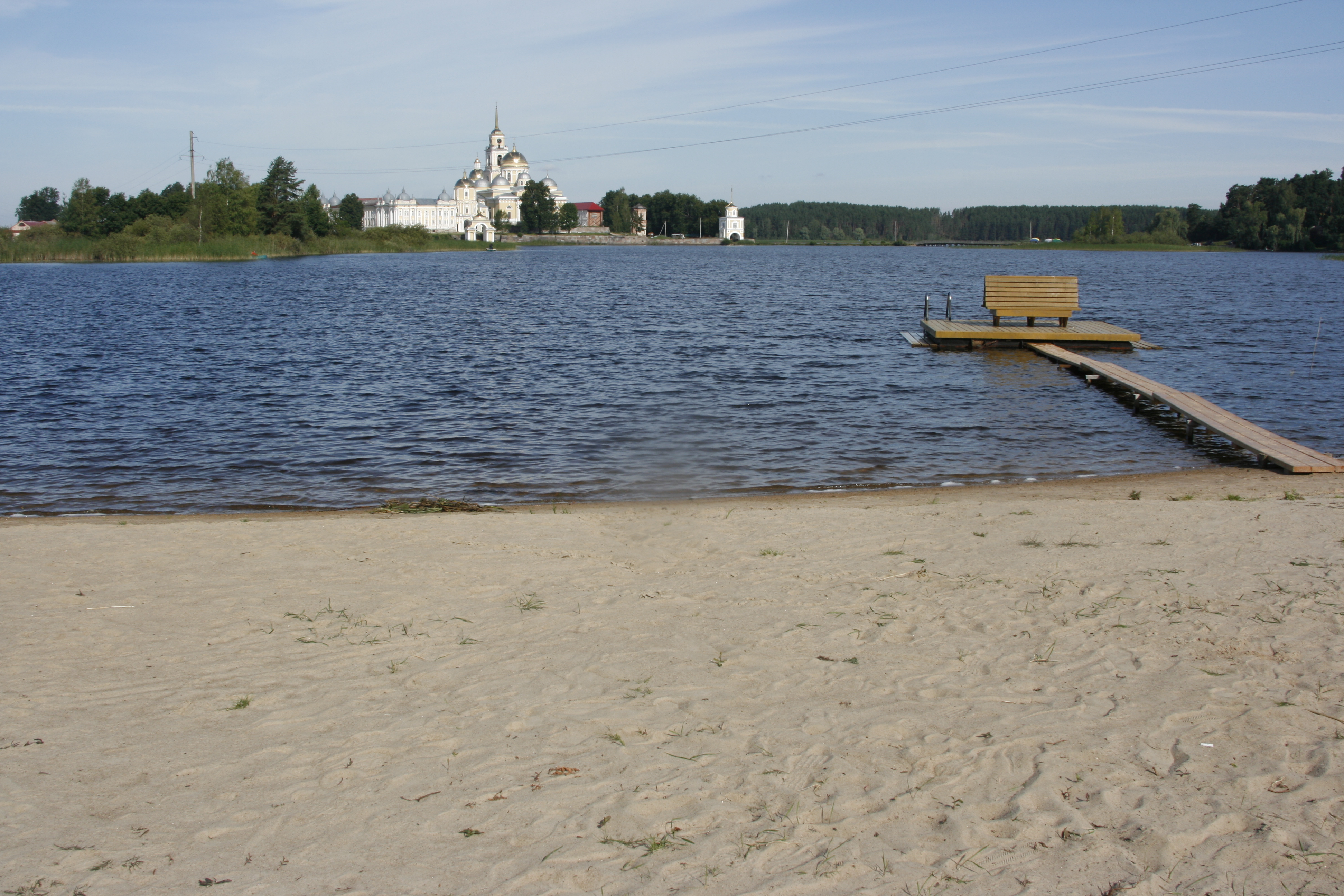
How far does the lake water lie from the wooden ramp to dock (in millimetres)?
452

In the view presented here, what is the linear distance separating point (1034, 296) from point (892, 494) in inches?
721

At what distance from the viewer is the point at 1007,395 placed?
62.8 ft

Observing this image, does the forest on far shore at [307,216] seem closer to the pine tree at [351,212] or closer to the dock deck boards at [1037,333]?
the pine tree at [351,212]

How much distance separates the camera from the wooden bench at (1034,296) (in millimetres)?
26719

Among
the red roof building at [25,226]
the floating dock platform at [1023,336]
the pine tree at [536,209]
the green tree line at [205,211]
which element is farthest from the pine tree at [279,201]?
the floating dock platform at [1023,336]

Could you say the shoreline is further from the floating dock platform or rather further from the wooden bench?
the wooden bench

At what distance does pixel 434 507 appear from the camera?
10.5 metres

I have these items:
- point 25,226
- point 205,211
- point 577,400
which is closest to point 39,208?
point 25,226

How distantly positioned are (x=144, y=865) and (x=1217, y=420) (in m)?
15.5

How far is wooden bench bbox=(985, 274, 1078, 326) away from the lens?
26.7 meters

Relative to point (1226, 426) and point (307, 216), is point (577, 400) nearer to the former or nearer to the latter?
point (1226, 426)

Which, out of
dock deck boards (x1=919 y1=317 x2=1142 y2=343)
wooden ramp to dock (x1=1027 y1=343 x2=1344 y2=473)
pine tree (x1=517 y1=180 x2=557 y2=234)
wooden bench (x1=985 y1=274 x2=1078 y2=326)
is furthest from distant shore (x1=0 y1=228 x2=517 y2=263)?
wooden ramp to dock (x1=1027 y1=343 x2=1344 y2=473)

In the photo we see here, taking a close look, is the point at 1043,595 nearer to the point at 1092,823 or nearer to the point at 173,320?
the point at 1092,823

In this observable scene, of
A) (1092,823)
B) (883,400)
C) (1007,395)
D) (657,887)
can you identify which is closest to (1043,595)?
(1092,823)
